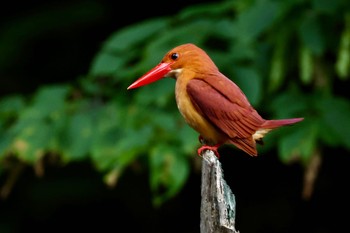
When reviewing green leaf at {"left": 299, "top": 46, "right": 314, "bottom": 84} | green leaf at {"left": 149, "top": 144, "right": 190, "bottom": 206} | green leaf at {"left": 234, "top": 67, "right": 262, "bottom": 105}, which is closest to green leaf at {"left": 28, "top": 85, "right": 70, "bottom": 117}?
green leaf at {"left": 149, "top": 144, "right": 190, "bottom": 206}

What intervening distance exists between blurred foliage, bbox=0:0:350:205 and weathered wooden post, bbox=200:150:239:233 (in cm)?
164

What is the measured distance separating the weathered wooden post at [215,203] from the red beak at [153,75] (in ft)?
1.84

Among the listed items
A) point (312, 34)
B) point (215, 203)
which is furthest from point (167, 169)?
point (215, 203)

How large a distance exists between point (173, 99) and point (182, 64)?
1.41 m

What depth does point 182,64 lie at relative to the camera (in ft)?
10.1

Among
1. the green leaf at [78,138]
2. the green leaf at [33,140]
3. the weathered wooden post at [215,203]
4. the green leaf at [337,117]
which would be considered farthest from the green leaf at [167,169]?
the weathered wooden post at [215,203]

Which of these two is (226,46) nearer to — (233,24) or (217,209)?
(233,24)

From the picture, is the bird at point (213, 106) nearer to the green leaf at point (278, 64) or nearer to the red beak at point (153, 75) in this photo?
the red beak at point (153, 75)

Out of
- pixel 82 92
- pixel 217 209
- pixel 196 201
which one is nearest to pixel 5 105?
pixel 82 92

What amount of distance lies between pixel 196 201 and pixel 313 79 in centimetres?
171

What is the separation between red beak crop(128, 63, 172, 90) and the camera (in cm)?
305

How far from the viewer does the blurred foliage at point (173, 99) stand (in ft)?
14.2

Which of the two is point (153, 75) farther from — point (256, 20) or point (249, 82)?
point (256, 20)

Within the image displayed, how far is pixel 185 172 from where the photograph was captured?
427 centimetres
